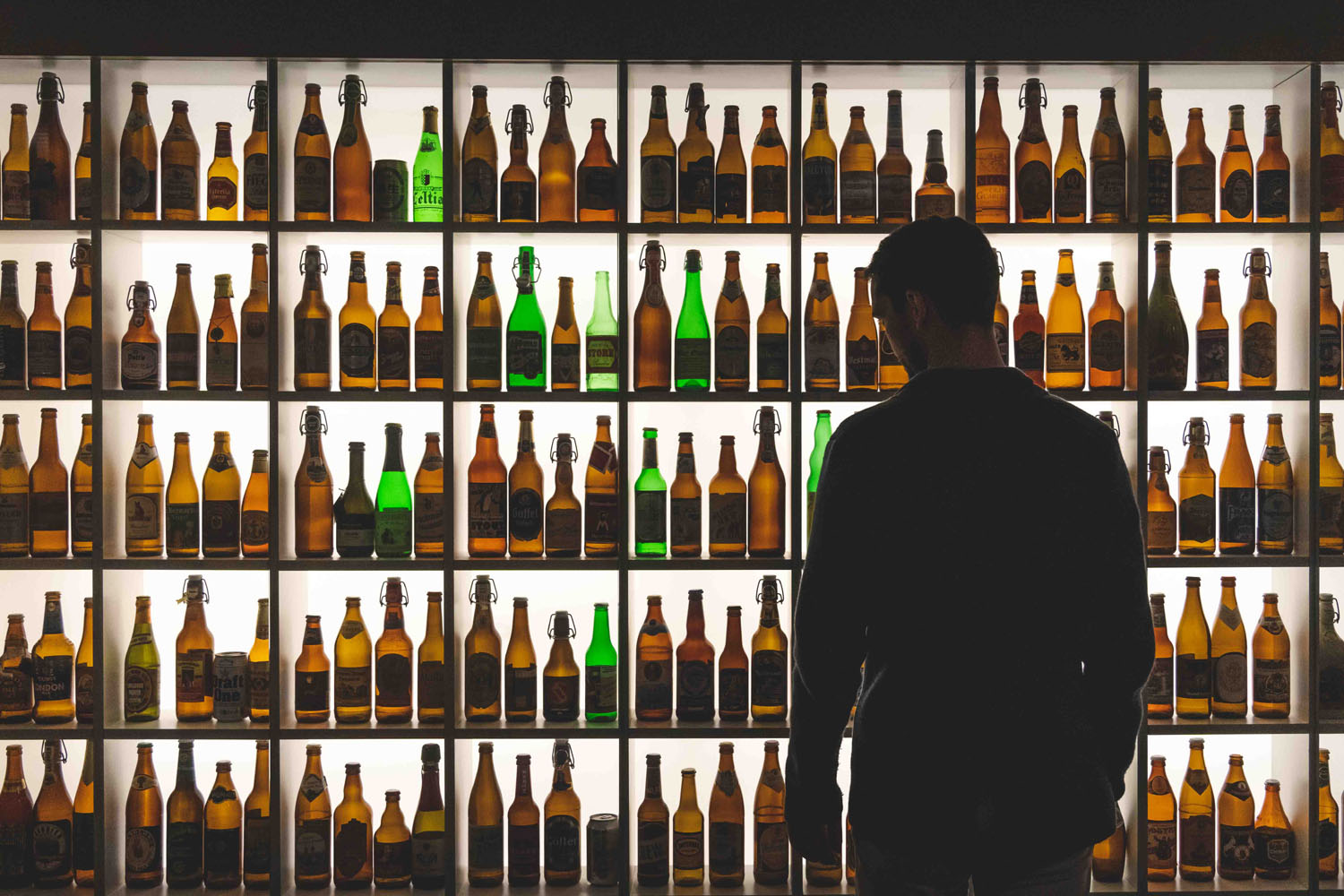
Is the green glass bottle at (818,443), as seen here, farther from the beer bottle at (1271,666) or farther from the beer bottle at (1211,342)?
the beer bottle at (1271,666)

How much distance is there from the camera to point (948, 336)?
123 cm

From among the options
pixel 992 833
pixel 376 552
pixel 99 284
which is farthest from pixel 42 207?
pixel 992 833

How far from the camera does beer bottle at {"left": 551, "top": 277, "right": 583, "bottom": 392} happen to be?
2371 millimetres

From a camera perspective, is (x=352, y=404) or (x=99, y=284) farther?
(x=352, y=404)

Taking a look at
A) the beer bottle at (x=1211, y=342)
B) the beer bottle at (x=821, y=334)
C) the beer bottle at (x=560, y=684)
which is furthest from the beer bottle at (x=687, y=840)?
the beer bottle at (x=1211, y=342)

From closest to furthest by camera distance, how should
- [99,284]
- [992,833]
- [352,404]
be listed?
1. [992,833]
2. [99,284]
3. [352,404]

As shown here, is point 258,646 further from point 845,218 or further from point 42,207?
point 845,218

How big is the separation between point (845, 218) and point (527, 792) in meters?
1.56

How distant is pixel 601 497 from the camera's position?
236cm

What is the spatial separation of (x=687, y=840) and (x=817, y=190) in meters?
1.56

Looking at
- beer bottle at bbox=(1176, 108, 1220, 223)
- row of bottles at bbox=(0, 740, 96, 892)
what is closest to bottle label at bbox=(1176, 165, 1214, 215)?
beer bottle at bbox=(1176, 108, 1220, 223)

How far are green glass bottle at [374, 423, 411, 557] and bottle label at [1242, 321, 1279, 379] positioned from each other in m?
2.04

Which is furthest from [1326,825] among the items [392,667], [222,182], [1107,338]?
[222,182]

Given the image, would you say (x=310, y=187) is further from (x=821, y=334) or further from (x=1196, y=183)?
(x=1196, y=183)
